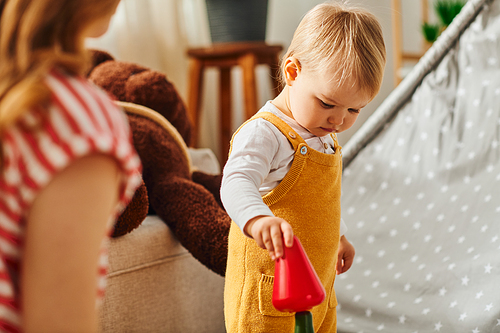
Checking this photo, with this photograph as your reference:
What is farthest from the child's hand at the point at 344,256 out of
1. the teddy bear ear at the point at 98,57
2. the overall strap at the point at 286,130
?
the teddy bear ear at the point at 98,57

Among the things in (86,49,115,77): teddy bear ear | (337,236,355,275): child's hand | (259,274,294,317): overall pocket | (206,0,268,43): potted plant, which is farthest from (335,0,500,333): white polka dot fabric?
(206,0,268,43): potted plant

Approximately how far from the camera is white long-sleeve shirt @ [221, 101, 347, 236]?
51 cm

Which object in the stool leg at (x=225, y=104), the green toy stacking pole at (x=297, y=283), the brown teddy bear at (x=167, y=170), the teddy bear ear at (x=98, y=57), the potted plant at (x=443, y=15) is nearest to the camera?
the green toy stacking pole at (x=297, y=283)

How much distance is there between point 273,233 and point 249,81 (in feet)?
4.86

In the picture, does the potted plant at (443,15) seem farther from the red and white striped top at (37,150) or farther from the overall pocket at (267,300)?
the red and white striped top at (37,150)

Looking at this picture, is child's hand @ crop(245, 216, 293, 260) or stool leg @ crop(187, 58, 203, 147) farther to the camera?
stool leg @ crop(187, 58, 203, 147)

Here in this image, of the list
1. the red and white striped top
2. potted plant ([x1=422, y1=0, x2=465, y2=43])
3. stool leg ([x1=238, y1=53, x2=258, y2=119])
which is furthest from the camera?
potted plant ([x1=422, y1=0, x2=465, y2=43])

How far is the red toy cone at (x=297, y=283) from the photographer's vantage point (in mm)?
452

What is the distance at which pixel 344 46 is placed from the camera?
60cm

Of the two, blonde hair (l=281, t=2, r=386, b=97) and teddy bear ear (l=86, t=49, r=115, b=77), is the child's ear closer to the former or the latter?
blonde hair (l=281, t=2, r=386, b=97)

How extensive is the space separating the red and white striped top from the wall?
142 cm

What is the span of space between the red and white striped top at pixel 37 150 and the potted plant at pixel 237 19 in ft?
5.46

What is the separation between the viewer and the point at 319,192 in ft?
2.04

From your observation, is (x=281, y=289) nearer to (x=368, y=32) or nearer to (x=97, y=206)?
(x=97, y=206)
